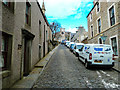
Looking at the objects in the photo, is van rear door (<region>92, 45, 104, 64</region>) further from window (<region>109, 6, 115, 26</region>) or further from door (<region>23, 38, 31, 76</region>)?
window (<region>109, 6, 115, 26</region>)

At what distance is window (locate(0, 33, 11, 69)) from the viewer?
367 centimetres

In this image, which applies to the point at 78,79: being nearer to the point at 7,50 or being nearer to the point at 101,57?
the point at 101,57

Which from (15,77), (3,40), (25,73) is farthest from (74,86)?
(3,40)

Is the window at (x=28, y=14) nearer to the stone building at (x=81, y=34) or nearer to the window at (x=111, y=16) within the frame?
the window at (x=111, y=16)

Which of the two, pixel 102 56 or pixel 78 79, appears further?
pixel 102 56

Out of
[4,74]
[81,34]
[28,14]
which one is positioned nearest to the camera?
[4,74]

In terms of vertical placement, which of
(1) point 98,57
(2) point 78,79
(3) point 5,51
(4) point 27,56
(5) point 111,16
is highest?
(5) point 111,16

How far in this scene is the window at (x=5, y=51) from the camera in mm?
3672

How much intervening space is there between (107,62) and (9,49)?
6566mm

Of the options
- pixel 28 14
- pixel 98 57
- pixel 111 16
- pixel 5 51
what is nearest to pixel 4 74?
pixel 5 51

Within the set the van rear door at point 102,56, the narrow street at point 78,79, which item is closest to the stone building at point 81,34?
the van rear door at point 102,56

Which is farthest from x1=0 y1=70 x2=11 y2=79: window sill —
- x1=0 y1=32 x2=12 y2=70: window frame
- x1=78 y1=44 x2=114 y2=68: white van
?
x1=78 y1=44 x2=114 y2=68: white van

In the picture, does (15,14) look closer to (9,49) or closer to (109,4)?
(9,49)

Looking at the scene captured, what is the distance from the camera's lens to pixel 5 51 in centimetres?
379
